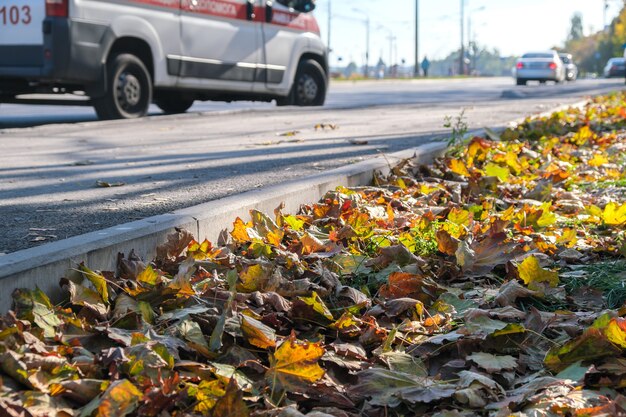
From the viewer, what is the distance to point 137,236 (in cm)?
302

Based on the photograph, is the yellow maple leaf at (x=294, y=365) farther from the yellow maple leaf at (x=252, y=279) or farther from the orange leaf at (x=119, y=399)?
the yellow maple leaf at (x=252, y=279)

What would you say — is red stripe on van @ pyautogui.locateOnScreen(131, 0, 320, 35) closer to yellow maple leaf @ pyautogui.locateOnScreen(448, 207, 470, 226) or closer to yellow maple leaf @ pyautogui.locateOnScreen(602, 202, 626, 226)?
yellow maple leaf @ pyautogui.locateOnScreen(448, 207, 470, 226)

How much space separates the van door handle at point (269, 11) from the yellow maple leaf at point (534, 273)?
388 inches

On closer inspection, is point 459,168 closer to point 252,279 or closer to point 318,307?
point 252,279

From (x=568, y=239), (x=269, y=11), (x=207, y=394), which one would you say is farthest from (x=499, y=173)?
(x=269, y=11)

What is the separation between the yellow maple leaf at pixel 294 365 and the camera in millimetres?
2209

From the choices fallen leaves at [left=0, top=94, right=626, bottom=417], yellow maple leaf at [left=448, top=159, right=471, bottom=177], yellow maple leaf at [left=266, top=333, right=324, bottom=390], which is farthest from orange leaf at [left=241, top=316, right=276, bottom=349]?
yellow maple leaf at [left=448, top=159, right=471, bottom=177]

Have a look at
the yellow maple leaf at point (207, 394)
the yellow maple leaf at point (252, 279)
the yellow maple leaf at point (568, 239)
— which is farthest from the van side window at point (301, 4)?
the yellow maple leaf at point (207, 394)

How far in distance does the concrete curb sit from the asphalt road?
43cm

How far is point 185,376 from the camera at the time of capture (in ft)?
7.14

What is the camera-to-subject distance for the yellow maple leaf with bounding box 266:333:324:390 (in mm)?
2209

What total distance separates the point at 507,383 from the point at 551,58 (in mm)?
41072

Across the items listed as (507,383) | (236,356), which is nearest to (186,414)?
(236,356)

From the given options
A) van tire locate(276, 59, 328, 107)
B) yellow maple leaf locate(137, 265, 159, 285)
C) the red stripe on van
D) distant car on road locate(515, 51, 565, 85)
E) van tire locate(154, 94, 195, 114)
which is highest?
distant car on road locate(515, 51, 565, 85)
